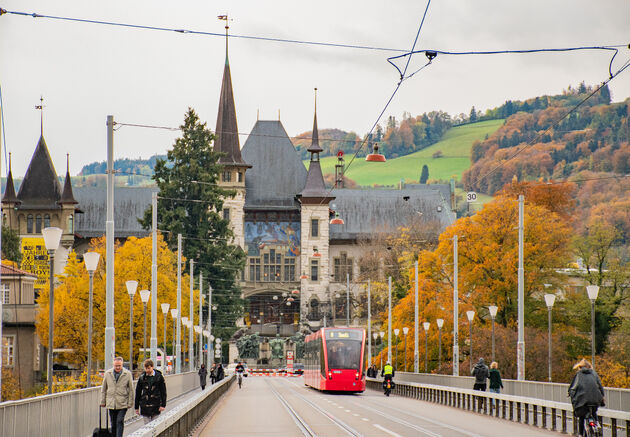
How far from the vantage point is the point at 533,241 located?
2835 inches

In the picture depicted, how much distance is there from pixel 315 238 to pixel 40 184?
31.5 m

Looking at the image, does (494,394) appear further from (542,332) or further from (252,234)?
(252,234)

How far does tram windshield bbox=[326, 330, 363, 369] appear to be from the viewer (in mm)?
52375

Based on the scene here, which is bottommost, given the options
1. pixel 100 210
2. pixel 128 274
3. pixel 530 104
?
pixel 128 274

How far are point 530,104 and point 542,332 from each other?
11824 cm

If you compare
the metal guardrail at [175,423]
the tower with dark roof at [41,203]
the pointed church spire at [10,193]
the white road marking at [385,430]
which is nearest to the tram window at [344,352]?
the metal guardrail at [175,423]

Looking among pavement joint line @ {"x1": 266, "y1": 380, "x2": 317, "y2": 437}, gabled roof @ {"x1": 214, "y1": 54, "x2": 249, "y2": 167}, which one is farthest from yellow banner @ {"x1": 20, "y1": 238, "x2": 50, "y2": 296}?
pavement joint line @ {"x1": 266, "y1": 380, "x2": 317, "y2": 437}

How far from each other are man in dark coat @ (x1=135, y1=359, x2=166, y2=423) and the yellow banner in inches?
3619

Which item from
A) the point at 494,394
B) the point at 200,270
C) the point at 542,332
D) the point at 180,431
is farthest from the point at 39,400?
the point at 200,270

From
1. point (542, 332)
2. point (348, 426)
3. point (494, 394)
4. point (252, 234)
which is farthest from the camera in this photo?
point (252, 234)

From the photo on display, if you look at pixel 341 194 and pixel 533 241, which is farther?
pixel 341 194

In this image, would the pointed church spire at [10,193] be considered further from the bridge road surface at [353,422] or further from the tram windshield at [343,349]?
the bridge road surface at [353,422]

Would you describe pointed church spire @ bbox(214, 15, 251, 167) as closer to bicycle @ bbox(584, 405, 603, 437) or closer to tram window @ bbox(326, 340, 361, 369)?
tram window @ bbox(326, 340, 361, 369)

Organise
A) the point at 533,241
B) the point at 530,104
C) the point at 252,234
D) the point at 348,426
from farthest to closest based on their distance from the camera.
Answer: the point at 530,104
the point at 252,234
the point at 533,241
the point at 348,426
